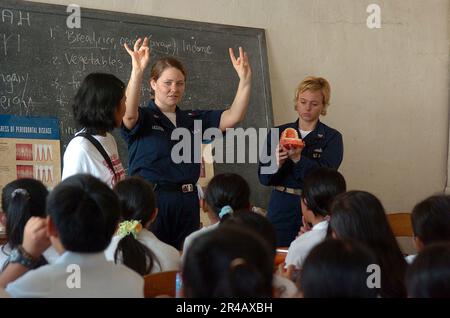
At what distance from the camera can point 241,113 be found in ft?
12.3

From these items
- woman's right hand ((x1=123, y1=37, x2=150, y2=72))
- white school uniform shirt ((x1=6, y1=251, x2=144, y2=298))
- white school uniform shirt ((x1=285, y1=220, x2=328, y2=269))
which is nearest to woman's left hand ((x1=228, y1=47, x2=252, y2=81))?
woman's right hand ((x1=123, y1=37, x2=150, y2=72))

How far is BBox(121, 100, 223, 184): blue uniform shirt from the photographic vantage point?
363cm

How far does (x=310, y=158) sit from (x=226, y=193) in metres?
1.19

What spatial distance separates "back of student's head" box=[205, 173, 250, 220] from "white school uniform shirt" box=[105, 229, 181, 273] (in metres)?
0.34

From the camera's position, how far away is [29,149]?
430 centimetres

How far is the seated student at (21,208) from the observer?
246 centimetres

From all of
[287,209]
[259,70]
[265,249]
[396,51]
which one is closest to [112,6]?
[259,70]

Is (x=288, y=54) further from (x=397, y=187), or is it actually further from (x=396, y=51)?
(x=397, y=187)

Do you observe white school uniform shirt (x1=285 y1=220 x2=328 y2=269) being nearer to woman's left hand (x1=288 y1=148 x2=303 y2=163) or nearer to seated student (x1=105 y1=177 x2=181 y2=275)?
seated student (x1=105 y1=177 x2=181 y2=275)

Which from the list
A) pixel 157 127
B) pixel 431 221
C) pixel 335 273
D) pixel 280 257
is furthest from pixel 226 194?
pixel 335 273

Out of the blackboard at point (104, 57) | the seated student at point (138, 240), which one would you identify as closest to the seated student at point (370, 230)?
the seated student at point (138, 240)

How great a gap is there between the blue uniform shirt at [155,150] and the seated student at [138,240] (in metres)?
0.75

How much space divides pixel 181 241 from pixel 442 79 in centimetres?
333

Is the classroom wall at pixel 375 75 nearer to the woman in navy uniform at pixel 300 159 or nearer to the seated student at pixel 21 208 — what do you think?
the woman in navy uniform at pixel 300 159
